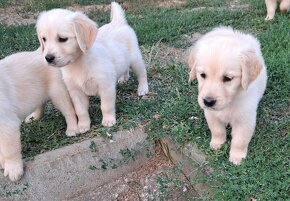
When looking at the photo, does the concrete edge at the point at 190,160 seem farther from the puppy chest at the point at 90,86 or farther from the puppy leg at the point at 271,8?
the puppy leg at the point at 271,8

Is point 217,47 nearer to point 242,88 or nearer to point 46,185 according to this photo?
point 242,88

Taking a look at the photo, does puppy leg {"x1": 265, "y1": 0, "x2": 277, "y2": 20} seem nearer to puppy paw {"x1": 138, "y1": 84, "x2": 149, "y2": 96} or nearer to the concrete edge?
puppy paw {"x1": 138, "y1": 84, "x2": 149, "y2": 96}

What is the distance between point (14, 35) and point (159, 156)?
12.1ft

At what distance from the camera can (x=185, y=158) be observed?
4078 mm

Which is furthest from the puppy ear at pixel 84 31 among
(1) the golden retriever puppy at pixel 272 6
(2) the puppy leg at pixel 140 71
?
(1) the golden retriever puppy at pixel 272 6

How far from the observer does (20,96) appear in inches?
159

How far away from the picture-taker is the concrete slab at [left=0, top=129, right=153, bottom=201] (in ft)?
13.1

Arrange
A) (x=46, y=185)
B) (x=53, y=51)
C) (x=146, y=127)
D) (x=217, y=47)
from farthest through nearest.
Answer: (x=146, y=127) < (x=46, y=185) < (x=53, y=51) < (x=217, y=47)

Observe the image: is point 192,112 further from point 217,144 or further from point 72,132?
point 72,132

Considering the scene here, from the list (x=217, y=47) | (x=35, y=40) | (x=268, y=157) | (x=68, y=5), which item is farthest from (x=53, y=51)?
(x=68, y=5)

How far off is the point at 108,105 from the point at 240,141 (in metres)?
1.29

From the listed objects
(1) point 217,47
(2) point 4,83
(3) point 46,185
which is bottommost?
(3) point 46,185

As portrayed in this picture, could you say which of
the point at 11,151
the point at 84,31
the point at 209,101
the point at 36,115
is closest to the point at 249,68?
the point at 209,101

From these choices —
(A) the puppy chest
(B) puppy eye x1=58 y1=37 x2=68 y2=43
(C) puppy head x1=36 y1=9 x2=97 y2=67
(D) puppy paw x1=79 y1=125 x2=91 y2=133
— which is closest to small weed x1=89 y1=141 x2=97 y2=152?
(D) puppy paw x1=79 y1=125 x2=91 y2=133
